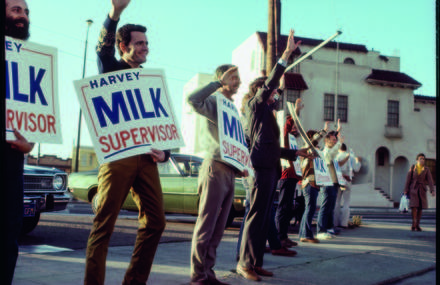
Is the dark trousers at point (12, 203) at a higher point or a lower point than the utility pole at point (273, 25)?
lower

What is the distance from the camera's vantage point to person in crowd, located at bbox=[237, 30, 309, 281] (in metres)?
4.86

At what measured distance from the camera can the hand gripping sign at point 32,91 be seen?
2863 millimetres

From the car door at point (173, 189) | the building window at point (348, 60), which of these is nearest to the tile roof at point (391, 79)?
the building window at point (348, 60)

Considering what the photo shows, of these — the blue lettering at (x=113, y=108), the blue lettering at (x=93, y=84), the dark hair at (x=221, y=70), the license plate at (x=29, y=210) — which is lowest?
the license plate at (x=29, y=210)

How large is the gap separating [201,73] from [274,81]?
136 feet

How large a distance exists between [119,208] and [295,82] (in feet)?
99.8

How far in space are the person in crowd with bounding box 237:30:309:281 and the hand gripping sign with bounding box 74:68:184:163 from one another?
1353 mm

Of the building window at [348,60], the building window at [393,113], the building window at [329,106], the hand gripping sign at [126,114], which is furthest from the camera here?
the building window at [348,60]

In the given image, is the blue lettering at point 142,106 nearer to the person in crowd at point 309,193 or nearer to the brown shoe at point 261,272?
the brown shoe at point 261,272

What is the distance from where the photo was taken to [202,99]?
172 inches

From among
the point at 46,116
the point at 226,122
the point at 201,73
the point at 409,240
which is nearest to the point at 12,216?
the point at 46,116

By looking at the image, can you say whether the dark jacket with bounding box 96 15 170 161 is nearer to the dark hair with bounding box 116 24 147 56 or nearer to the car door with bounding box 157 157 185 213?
the dark hair with bounding box 116 24 147 56

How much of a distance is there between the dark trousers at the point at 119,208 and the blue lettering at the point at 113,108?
303 millimetres

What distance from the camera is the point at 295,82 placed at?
33000 millimetres
